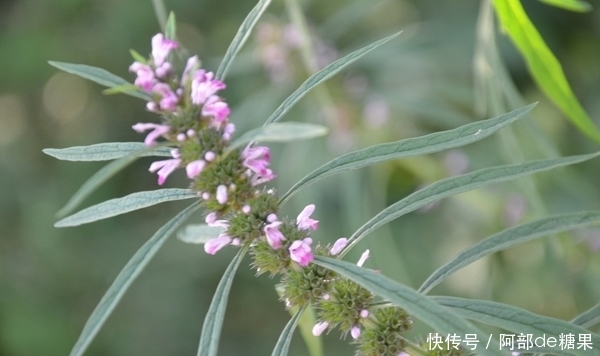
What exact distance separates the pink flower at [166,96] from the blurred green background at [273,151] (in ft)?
3.82

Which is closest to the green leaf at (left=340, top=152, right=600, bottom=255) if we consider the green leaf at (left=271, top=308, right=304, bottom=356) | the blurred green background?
the green leaf at (left=271, top=308, right=304, bottom=356)

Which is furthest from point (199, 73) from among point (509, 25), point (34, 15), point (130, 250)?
point (34, 15)

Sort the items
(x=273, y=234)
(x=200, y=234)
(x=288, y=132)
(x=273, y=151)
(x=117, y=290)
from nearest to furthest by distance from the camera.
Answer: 1. (x=288, y=132)
2. (x=117, y=290)
3. (x=273, y=234)
4. (x=200, y=234)
5. (x=273, y=151)

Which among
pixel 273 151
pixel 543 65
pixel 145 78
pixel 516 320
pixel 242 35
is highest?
pixel 273 151

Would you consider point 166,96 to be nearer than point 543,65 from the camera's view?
Yes

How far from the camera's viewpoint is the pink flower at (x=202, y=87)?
787 millimetres

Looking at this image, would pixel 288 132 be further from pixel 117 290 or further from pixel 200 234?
pixel 200 234

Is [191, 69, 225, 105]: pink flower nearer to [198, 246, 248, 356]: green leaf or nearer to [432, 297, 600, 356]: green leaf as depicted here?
[198, 246, 248, 356]: green leaf

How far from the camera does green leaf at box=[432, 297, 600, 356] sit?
767mm

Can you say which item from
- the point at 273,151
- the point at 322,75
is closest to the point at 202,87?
the point at 322,75

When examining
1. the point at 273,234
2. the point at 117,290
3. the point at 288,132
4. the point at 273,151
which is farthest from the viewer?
the point at 273,151

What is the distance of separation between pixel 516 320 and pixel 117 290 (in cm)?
44

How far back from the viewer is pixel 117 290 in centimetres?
73

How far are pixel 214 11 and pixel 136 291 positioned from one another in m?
1.39
